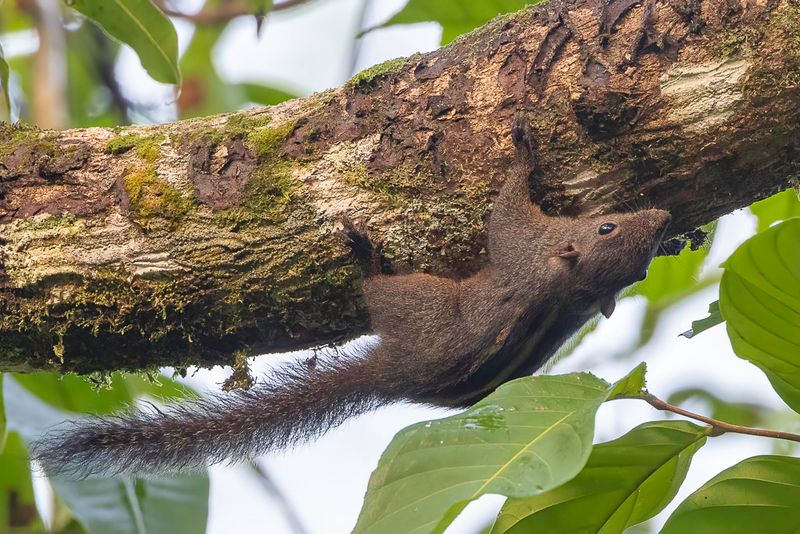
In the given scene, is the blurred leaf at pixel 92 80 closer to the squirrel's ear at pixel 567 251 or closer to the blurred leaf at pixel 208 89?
the blurred leaf at pixel 208 89

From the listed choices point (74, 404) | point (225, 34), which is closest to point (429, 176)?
point (74, 404)

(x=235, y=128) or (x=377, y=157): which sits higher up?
(x=235, y=128)

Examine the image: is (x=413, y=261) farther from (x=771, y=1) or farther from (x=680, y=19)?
(x=771, y=1)

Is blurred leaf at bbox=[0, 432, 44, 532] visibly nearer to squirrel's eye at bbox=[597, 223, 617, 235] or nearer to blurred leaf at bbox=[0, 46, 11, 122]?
blurred leaf at bbox=[0, 46, 11, 122]

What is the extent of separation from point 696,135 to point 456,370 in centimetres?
146

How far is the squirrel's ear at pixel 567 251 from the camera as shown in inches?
155

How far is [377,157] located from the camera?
3334mm

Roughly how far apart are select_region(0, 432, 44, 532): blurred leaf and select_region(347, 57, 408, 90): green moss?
2.56m

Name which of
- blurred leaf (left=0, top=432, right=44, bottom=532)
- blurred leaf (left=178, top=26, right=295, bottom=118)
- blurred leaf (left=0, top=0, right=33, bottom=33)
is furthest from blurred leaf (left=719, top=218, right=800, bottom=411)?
blurred leaf (left=0, top=0, right=33, bottom=33)

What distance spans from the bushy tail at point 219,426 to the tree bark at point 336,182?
25cm

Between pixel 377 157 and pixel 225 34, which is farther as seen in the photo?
pixel 225 34

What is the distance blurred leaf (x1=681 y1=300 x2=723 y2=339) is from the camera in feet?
9.61

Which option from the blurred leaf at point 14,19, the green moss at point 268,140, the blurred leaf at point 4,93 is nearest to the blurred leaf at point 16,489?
the blurred leaf at point 4,93

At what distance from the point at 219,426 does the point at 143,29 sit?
2.11m
